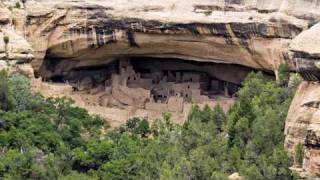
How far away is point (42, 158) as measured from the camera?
2439 centimetres

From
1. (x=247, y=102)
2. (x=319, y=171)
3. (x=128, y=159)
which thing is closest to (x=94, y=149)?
(x=128, y=159)

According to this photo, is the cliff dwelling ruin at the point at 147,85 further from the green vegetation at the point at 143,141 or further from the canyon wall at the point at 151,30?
the green vegetation at the point at 143,141

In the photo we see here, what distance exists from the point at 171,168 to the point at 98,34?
7.54 metres

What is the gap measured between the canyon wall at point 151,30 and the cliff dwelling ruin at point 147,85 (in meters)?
0.53

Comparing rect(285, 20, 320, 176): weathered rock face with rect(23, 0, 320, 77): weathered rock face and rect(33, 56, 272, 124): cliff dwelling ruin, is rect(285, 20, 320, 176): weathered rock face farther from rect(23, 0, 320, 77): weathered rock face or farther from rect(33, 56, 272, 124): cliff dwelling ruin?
rect(33, 56, 272, 124): cliff dwelling ruin

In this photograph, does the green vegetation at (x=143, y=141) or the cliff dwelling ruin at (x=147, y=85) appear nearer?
the green vegetation at (x=143, y=141)

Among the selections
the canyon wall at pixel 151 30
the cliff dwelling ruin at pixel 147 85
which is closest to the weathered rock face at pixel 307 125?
the canyon wall at pixel 151 30

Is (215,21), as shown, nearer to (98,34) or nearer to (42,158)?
(98,34)

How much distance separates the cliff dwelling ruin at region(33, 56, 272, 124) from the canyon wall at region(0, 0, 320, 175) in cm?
53

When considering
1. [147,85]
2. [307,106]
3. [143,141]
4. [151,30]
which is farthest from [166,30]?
[307,106]

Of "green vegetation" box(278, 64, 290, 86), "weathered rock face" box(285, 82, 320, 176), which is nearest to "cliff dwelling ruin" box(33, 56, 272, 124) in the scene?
"green vegetation" box(278, 64, 290, 86)

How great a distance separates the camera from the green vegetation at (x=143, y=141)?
2127cm

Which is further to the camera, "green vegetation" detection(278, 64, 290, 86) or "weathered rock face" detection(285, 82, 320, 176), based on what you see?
"green vegetation" detection(278, 64, 290, 86)

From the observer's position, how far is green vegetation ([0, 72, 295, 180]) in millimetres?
21266
